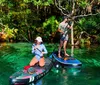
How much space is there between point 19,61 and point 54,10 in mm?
14124

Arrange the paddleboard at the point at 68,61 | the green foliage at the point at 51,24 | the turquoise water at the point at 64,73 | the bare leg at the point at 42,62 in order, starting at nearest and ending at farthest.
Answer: the turquoise water at the point at 64,73 → the bare leg at the point at 42,62 → the paddleboard at the point at 68,61 → the green foliage at the point at 51,24

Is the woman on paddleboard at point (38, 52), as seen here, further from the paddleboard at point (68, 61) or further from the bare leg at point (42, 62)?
the paddleboard at point (68, 61)

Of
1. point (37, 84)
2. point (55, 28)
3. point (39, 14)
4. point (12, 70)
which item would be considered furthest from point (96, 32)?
point (37, 84)

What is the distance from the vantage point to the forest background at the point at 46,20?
26789 mm

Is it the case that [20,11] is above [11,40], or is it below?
above

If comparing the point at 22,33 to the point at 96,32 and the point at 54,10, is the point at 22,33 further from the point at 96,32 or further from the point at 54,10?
the point at 96,32

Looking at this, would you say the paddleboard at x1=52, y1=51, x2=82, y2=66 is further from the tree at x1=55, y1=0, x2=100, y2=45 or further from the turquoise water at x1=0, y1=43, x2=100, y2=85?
the tree at x1=55, y1=0, x2=100, y2=45

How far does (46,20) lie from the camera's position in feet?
94.9

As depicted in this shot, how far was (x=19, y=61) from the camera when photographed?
1652 cm

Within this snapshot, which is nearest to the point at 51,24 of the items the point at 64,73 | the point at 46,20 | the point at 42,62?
the point at 46,20

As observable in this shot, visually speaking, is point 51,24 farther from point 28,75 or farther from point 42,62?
point 28,75

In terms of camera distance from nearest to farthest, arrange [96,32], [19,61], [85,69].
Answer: [85,69], [19,61], [96,32]

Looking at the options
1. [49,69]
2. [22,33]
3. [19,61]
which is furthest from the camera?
[22,33]

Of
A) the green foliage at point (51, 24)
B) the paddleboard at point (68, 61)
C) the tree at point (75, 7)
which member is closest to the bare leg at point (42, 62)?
the paddleboard at point (68, 61)
